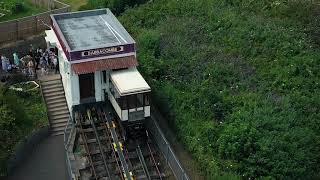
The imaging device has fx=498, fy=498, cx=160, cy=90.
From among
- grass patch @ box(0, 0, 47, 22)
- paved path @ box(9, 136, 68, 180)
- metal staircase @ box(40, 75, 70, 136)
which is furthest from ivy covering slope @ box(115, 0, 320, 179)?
grass patch @ box(0, 0, 47, 22)

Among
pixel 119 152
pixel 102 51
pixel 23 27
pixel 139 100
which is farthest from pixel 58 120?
pixel 23 27

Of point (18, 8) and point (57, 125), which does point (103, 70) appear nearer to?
point (57, 125)

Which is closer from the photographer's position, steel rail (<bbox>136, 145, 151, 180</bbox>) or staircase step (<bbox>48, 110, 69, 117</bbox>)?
steel rail (<bbox>136, 145, 151, 180</bbox>)

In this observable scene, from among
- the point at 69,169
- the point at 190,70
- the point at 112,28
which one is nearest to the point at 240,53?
the point at 190,70

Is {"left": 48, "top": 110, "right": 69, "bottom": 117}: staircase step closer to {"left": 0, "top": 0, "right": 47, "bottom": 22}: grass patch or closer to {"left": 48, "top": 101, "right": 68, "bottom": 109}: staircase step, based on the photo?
{"left": 48, "top": 101, "right": 68, "bottom": 109}: staircase step

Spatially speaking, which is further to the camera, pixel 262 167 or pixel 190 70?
pixel 190 70

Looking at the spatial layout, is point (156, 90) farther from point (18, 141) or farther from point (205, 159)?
point (18, 141)

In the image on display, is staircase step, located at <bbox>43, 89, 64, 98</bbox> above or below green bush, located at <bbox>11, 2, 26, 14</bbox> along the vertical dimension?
below
